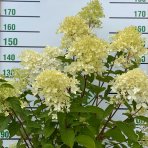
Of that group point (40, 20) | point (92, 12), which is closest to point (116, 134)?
point (92, 12)

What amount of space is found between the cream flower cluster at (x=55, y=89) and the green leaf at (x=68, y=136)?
0.06 metres

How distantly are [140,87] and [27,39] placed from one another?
0.71 metres

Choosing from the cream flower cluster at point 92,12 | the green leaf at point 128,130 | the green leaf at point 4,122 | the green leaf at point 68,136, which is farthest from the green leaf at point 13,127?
the cream flower cluster at point 92,12

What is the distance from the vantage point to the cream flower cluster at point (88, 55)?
3.37 feet

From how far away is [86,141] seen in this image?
1001 mm

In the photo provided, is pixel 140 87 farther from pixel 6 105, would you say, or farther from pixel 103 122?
pixel 6 105

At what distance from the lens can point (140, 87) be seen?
1003 mm

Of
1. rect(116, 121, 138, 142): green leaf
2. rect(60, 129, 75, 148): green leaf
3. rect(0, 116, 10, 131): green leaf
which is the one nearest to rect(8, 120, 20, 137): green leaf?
rect(0, 116, 10, 131): green leaf

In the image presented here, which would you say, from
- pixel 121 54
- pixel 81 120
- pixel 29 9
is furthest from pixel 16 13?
pixel 81 120

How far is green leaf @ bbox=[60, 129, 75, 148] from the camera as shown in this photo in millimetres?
985

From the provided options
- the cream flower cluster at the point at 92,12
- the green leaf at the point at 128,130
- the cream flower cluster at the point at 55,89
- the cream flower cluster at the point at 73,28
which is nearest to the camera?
the cream flower cluster at the point at 55,89

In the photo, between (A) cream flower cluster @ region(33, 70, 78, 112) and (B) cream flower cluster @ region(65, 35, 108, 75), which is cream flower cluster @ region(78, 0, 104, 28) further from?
(A) cream flower cluster @ region(33, 70, 78, 112)

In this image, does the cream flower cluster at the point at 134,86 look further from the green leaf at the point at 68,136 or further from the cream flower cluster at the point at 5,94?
the cream flower cluster at the point at 5,94

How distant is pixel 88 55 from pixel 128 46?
168mm
